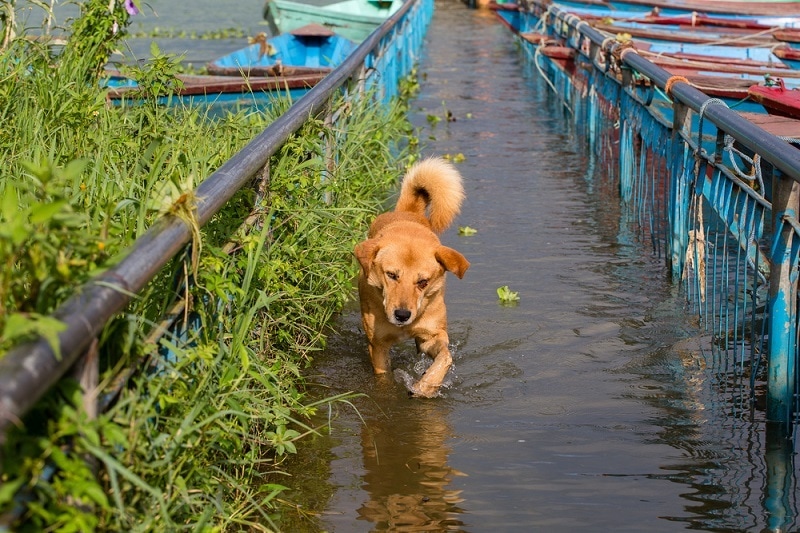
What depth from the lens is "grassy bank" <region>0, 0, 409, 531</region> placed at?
230 cm

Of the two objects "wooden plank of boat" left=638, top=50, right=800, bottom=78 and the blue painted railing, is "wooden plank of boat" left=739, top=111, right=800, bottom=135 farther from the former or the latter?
"wooden plank of boat" left=638, top=50, right=800, bottom=78

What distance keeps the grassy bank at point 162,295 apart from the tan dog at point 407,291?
31 centimetres

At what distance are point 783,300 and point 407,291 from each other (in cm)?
176

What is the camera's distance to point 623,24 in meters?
18.1

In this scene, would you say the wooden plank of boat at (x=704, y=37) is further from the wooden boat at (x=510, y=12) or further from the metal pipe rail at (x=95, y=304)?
the metal pipe rail at (x=95, y=304)

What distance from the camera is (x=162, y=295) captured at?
350 centimetres

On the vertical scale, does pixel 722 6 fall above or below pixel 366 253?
above

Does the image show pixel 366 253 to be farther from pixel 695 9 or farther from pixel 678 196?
pixel 695 9

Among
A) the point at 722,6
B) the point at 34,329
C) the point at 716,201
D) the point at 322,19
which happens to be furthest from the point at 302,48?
the point at 34,329

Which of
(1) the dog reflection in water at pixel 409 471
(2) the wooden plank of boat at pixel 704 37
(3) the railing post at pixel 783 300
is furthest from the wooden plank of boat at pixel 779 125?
(2) the wooden plank of boat at pixel 704 37

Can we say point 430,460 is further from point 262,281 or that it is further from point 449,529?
point 262,281

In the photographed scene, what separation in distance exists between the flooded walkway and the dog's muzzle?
0.41 meters

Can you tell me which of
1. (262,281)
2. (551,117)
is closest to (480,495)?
(262,281)

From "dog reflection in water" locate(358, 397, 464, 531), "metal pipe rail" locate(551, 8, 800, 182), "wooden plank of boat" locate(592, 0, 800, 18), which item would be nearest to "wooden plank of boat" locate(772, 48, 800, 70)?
"metal pipe rail" locate(551, 8, 800, 182)
